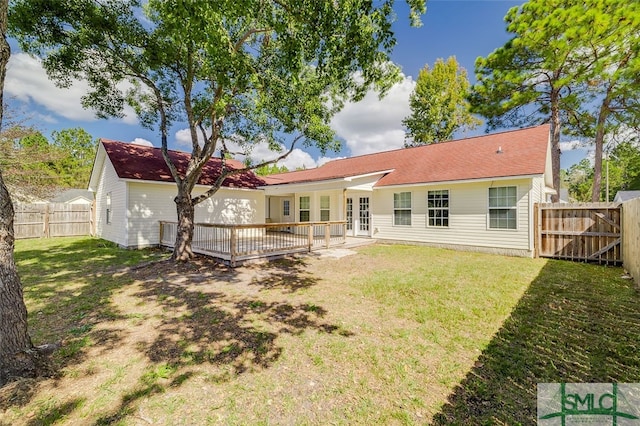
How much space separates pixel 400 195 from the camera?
13.4 m

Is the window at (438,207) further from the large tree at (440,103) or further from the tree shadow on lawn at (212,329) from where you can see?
the large tree at (440,103)

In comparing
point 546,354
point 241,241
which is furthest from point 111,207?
point 546,354

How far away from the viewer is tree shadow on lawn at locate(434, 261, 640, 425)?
2670mm

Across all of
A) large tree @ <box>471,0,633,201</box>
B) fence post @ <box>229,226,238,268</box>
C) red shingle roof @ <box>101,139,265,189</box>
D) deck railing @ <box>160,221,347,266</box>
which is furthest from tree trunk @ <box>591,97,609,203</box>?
fence post @ <box>229,226,238,268</box>

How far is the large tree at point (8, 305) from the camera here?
2908 mm

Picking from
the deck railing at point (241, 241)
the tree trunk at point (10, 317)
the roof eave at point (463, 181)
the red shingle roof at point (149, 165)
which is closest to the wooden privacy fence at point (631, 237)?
the roof eave at point (463, 181)

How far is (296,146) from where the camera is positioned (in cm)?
994

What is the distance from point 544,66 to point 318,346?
17.3 metres

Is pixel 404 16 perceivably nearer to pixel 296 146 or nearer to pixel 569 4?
pixel 296 146

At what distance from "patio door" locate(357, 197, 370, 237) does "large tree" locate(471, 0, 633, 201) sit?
922 cm

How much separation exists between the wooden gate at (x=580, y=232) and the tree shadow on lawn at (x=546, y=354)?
13.3ft

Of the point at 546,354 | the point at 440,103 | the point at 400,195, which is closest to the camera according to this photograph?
the point at 546,354

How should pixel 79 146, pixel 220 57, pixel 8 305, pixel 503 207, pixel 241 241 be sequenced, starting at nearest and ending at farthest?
pixel 8 305, pixel 220 57, pixel 241 241, pixel 503 207, pixel 79 146

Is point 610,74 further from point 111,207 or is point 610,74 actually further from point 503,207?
point 111,207
